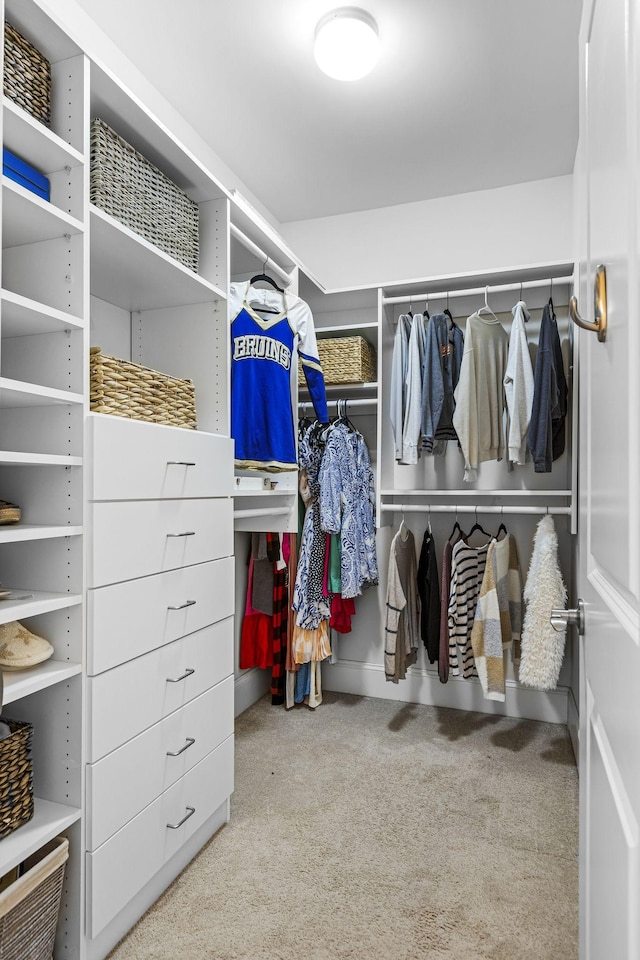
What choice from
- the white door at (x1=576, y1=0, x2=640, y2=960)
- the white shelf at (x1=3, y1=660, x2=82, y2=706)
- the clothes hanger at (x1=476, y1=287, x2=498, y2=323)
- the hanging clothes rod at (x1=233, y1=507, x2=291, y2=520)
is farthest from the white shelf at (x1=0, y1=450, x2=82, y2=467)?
the clothes hanger at (x1=476, y1=287, x2=498, y2=323)

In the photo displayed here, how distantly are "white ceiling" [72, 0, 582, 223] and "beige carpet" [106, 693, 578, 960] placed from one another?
108 inches

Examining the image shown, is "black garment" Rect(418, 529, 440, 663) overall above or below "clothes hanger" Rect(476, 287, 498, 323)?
below

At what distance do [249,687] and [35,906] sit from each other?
75.0 inches

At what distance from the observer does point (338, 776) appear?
7.95 ft

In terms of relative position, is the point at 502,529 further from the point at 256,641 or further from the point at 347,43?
the point at 347,43

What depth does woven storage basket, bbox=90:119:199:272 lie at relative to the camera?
5.36 feet

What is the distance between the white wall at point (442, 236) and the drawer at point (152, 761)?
2.31m

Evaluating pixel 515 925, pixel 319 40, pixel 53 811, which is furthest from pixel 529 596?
pixel 319 40

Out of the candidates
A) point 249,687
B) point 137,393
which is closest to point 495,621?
point 249,687

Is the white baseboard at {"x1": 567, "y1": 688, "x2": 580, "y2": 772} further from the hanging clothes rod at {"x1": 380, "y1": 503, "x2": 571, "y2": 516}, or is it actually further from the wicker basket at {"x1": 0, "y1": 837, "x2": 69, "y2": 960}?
the wicker basket at {"x1": 0, "y1": 837, "x2": 69, "y2": 960}

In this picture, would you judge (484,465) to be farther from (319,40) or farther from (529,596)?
(319,40)

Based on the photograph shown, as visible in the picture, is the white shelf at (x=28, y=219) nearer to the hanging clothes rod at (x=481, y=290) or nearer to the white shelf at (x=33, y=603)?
the white shelf at (x=33, y=603)

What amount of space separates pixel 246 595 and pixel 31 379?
6.15 feet

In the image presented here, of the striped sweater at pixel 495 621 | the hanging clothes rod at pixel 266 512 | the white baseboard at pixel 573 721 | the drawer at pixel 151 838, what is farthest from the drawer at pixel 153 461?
the white baseboard at pixel 573 721
